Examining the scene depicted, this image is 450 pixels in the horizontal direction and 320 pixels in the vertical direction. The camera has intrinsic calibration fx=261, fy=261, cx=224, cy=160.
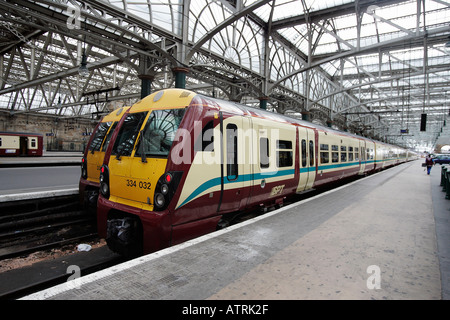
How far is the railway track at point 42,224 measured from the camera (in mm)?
5453

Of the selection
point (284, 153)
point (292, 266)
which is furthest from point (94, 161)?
point (292, 266)

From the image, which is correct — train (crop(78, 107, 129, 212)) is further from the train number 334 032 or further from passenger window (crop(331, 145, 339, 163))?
passenger window (crop(331, 145, 339, 163))

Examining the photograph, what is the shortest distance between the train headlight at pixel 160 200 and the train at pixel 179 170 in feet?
0.05

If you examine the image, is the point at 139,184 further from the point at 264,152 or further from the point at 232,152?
the point at 264,152

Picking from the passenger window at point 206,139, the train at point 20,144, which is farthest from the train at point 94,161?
the train at point 20,144

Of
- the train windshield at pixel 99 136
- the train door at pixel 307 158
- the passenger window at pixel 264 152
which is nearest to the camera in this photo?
the passenger window at pixel 264 152

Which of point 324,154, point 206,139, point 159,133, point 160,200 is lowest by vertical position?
point 160,200

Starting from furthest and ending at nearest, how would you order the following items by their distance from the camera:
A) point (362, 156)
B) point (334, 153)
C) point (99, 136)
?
point (362, 156)
point (334, 153)
point (99, 136)

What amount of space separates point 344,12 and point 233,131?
671 inches

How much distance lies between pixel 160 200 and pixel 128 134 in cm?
169

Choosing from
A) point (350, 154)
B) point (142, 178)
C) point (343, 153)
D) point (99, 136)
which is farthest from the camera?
point (350, 154)

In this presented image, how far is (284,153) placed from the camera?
6.66 meters

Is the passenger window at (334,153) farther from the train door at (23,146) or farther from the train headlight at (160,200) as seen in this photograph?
the train door at (23,146)
